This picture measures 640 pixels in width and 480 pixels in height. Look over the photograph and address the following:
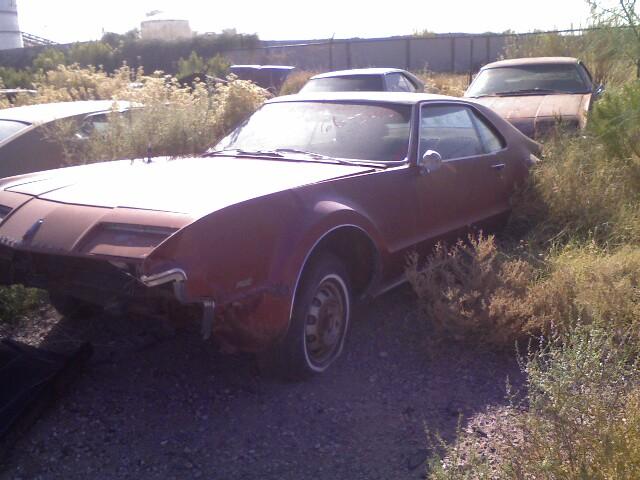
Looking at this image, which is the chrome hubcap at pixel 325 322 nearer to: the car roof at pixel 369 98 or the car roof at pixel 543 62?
the car roof at pixel 369 98

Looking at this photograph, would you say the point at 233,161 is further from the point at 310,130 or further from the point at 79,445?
the point at 79,445

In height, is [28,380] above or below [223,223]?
below

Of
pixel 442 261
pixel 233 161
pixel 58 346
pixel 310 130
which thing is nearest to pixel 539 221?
pixel 442 261

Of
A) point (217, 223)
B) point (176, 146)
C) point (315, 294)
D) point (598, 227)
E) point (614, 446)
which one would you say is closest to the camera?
point (614, 446)

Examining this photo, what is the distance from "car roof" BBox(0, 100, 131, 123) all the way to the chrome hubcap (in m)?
4.41

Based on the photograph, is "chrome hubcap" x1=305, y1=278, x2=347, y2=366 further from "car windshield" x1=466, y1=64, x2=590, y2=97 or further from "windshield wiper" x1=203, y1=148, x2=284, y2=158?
"car windshield" x1=466, y1=64, x2=590, y2=97

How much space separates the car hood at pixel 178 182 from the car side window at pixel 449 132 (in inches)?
29.0

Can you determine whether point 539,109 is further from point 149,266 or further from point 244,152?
point 149,266

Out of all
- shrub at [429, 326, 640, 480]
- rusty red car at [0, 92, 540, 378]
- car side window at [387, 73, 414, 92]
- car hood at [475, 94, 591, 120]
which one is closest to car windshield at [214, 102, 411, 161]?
rusty red car at [0, 92, 540, 378]

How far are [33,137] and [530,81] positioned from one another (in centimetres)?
637

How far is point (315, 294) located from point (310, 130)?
1572mm

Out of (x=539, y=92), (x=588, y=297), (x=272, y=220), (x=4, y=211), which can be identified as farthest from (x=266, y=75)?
(x=272, y=220)

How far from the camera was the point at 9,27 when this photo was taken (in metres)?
33.1

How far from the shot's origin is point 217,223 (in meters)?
3.63
